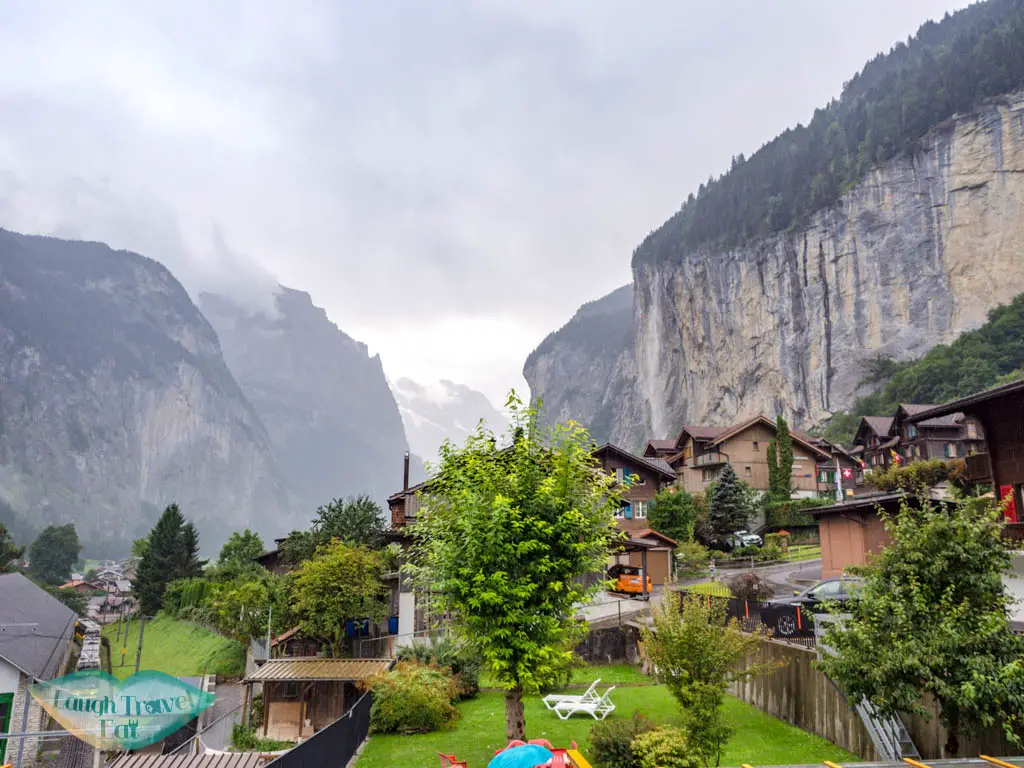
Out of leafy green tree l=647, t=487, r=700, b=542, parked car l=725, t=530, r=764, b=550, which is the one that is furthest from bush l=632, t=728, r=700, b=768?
parked car l=725, t=530, r=764, b=550

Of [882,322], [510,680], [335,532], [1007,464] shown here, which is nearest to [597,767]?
[510,680]

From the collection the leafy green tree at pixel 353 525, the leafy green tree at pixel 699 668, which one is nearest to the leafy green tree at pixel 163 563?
the leafy green tree at pixel 353 525

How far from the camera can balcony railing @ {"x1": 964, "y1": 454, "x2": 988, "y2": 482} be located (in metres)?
22.3

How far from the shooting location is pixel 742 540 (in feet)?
166

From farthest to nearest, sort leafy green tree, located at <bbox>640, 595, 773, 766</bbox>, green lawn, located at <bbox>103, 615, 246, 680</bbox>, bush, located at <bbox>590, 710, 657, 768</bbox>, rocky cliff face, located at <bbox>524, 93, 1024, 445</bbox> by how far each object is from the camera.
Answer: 1. rocky cliff face, located at <bbox>524, 93, 1024, 445</bbox>
2. green lawn, located at <bbox>103, 615, 246, 680</bbox>
3. bush, located at <bbox>590, 710, 657, 768</bbox>
4. leafy green tree, located at <bbox>640, 595, 773, 766</bbox>

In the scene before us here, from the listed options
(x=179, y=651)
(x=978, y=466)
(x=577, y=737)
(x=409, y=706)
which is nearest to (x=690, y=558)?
(x=978, y=466)

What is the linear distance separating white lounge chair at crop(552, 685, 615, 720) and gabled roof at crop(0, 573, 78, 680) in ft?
58.2

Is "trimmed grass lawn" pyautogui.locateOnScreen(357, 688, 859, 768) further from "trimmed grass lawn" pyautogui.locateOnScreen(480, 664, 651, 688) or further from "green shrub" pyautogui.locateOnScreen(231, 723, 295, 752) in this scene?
"green shrub" pyautogui.locateOnScreen(231, 723, 295, 752)

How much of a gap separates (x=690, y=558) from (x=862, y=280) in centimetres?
7733

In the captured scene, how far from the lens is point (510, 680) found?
558 inches

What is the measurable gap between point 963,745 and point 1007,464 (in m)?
11.9

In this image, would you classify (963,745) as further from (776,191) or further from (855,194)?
(776,191)

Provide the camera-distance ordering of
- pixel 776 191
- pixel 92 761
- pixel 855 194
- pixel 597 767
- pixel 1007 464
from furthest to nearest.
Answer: pixel 776 191
pixel 855 194
pixel 92 761
pixel 1007 464
pixel 597 767

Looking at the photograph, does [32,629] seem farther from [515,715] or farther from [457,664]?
[515,715]
